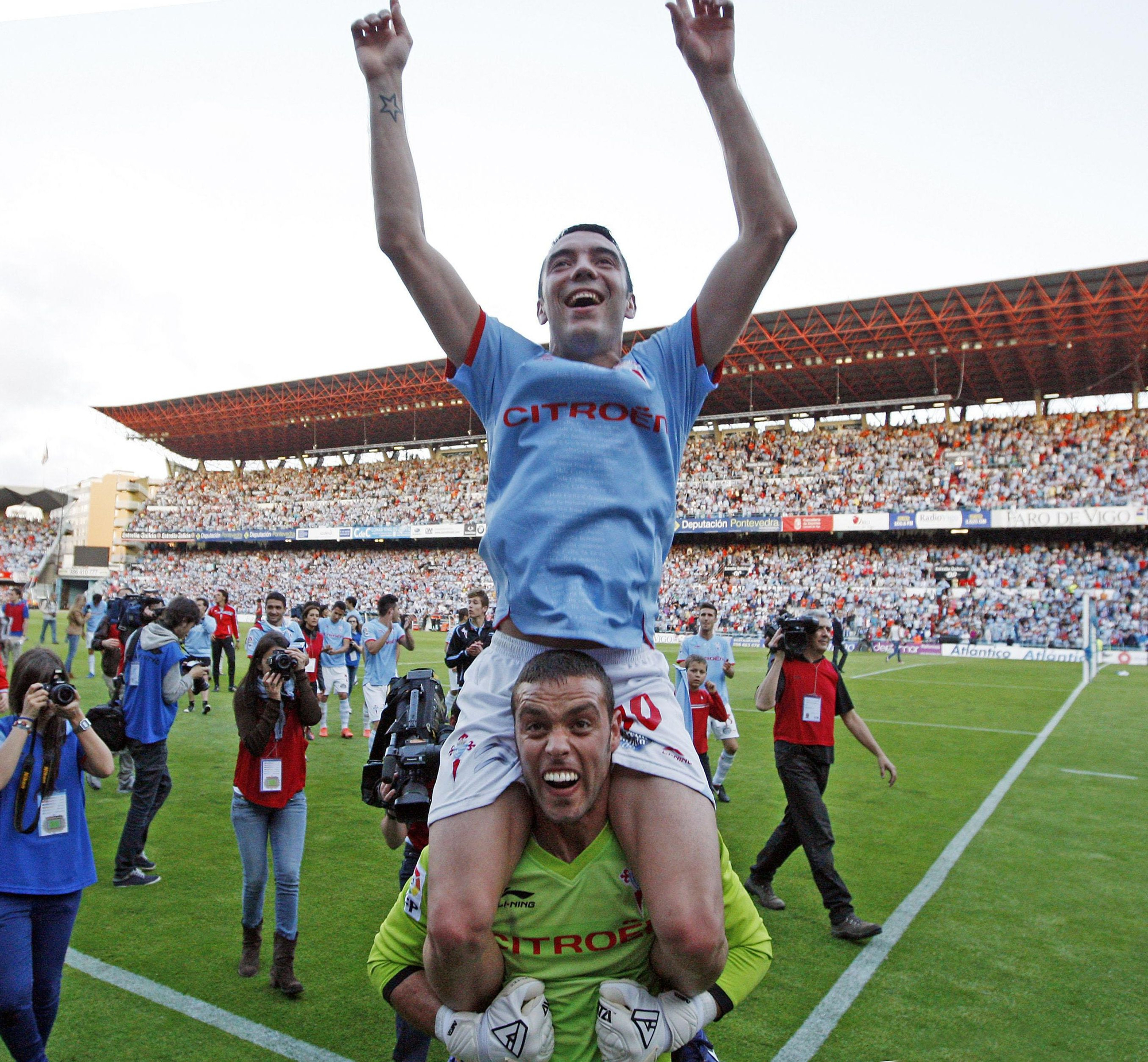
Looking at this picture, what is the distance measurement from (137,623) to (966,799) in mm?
9838

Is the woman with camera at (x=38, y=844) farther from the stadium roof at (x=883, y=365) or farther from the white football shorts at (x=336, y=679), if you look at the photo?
the stadium roof at (x=883, y=365)

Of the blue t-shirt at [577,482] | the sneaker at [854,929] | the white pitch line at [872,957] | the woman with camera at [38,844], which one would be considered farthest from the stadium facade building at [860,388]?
the blue t-shirt at [577,482]

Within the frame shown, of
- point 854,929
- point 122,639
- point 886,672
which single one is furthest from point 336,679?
point 886,672

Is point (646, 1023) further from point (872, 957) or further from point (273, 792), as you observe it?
point (872, 957)

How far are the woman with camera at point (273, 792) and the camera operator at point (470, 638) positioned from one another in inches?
39.3

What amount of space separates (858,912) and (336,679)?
932cm

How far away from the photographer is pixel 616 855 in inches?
90.8

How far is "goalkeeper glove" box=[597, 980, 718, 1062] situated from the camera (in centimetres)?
202

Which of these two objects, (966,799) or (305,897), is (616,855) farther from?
(966,799)

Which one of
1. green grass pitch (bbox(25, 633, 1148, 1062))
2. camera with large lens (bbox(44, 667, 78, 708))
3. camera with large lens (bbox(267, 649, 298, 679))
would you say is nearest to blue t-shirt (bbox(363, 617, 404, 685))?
green grass pitch (bbox(25, 633, 1148, 1062))

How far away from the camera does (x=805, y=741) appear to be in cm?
643

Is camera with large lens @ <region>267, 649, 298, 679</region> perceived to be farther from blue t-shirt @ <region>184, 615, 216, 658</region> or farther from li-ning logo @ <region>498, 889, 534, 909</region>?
blue t-shirt @ <region>184, 615, 216, 658</region>

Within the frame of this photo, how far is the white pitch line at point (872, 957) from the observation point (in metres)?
4.32

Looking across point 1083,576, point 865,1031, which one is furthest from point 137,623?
point 1083,576
